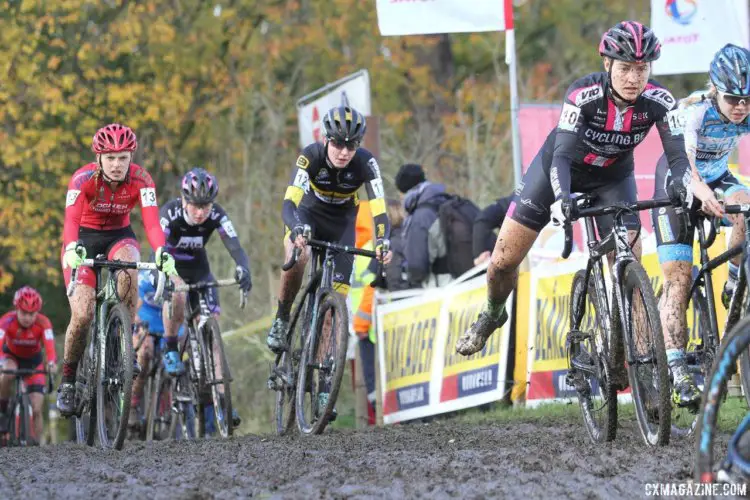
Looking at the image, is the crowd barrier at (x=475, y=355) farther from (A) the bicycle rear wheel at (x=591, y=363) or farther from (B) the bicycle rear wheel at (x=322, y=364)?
(A) the bicycle rear wheel at (x=591, y=363)

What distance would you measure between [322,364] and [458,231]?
3.61m

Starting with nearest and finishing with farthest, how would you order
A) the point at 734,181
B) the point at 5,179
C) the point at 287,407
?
the point at 734,181, the point at 287,407, the point at 5,179

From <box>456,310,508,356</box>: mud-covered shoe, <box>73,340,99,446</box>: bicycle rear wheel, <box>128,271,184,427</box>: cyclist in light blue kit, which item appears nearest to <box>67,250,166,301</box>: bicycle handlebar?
<box>73,340,99,446</box>: bicycle rear wheel

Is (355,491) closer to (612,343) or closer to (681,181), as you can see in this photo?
(612,343)

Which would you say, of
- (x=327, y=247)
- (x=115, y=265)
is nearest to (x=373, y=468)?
(x=327, y=247)

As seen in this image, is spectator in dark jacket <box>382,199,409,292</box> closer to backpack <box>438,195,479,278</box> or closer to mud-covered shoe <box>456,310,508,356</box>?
backpack <box>438,195,479,278</box>

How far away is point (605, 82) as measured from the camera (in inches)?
312

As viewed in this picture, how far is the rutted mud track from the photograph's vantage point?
21.0 ft

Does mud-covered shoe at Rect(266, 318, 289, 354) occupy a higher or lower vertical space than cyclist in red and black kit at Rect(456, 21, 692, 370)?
lower

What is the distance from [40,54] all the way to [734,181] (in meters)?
20.5

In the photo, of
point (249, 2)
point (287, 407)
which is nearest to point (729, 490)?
point (287, 407)

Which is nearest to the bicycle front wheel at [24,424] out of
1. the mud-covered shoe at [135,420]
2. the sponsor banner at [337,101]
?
the mud-covered shoe at [135,420]

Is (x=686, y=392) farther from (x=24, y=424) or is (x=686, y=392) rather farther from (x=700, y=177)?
(x=24, y=424)

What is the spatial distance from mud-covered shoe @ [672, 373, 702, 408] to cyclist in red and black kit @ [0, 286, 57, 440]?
35.8 ft
